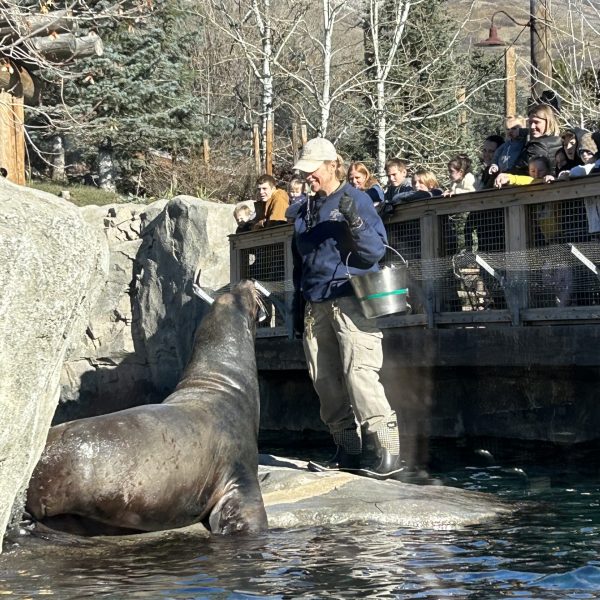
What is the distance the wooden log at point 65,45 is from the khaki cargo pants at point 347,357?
779 centimetres

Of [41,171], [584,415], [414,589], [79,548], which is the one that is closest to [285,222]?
[584,415]

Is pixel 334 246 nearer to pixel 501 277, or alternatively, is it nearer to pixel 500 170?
pixel 501 277

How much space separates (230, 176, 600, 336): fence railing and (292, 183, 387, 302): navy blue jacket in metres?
2.24

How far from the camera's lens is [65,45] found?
14828 mm

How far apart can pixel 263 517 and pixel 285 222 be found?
21.2 feet

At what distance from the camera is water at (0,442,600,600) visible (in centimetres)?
480

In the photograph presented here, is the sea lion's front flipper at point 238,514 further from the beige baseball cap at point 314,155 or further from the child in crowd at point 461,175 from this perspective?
the child in crowd at point 461,175

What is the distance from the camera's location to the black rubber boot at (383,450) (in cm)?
761

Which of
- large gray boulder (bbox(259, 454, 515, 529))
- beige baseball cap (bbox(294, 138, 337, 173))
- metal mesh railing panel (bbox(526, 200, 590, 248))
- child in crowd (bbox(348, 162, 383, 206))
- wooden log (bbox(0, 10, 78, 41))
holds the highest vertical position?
wooden log (bbox(0, 10, 78, 41))

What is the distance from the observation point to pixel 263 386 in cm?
1303

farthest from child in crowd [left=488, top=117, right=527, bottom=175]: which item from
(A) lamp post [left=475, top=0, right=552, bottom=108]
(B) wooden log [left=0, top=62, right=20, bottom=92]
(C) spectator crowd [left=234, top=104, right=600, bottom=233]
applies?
(A) lamp post [left=475, top=0, right=552, bottom=108]

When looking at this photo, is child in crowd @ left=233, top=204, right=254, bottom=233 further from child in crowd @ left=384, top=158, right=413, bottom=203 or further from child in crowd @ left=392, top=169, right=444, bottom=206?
child in crowd @ left=392, top=169, right=444, bottom=206

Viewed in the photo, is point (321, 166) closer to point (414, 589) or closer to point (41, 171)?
point (414, 589)

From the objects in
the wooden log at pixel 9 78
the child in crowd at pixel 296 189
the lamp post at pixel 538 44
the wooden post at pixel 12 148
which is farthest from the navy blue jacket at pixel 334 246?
the lamp post at pixel 538 44
